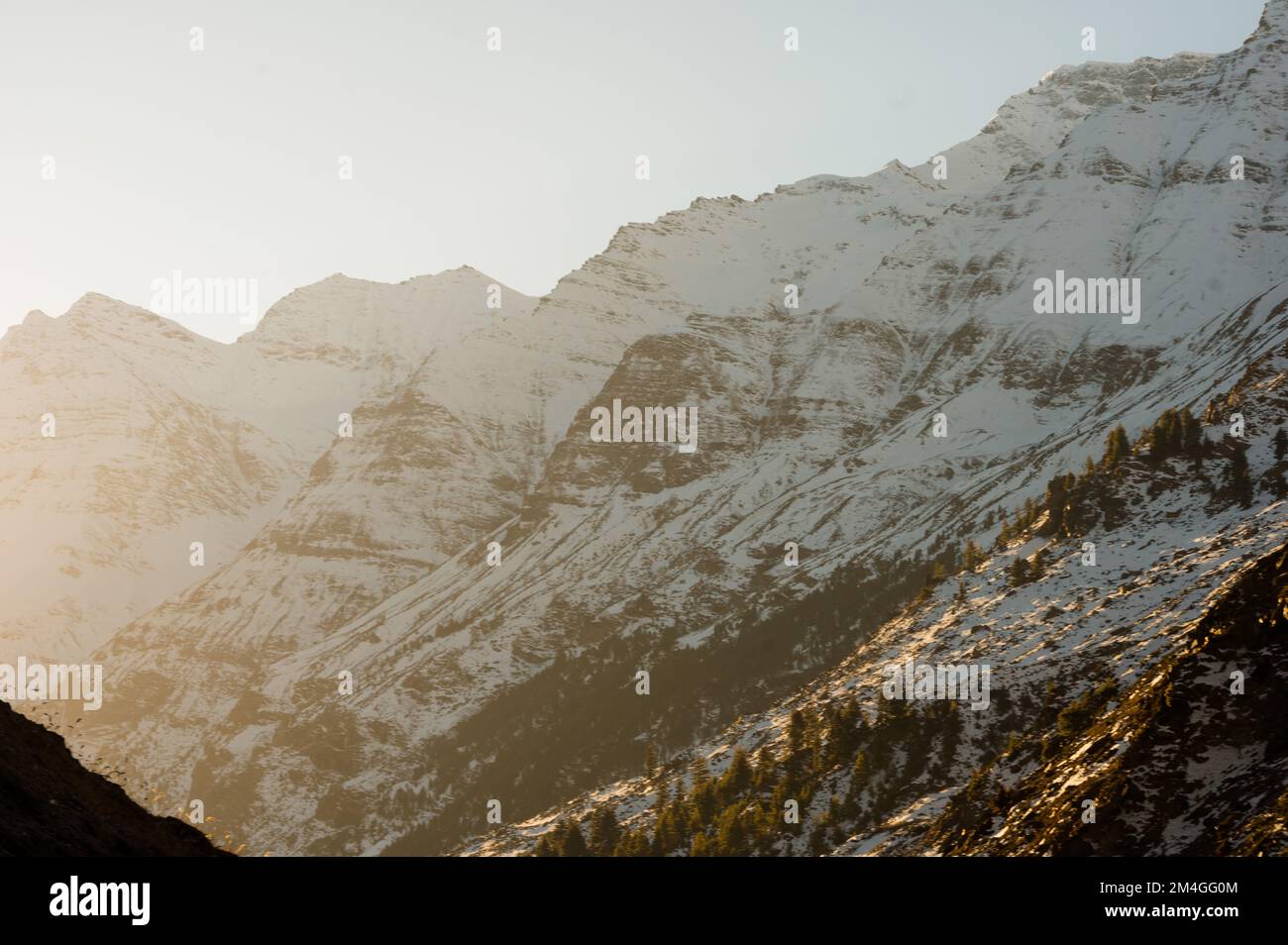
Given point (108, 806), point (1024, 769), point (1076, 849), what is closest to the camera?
point (108, 806)

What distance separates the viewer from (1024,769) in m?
176

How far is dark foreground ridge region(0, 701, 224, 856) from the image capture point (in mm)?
31453

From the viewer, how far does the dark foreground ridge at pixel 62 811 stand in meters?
31.5

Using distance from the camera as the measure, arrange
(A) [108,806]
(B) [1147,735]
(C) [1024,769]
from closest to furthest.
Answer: (A) [108,806]
(B) [1147,735]
(C) [1024,769]

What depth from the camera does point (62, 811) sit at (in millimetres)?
33438
